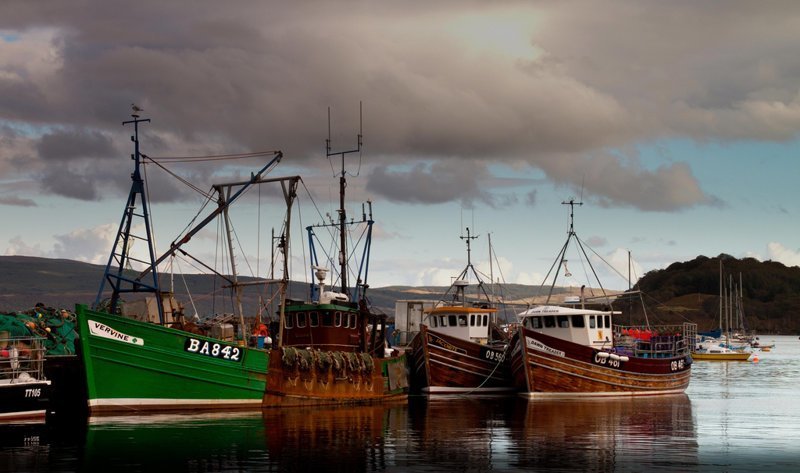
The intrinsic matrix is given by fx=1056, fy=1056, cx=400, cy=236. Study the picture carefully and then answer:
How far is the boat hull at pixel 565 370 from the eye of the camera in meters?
50.0

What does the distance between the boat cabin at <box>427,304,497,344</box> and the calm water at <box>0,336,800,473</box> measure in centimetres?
1039

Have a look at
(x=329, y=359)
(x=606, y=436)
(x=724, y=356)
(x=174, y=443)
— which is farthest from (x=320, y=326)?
(x=724, y=356)

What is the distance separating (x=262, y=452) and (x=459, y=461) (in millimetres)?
5300

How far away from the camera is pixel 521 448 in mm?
30062

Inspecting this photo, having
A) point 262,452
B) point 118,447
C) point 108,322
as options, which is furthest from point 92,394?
point 262,452

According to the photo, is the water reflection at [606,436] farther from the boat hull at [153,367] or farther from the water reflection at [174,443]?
the boat hull at [153,367]

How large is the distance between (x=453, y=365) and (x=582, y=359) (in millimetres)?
6383

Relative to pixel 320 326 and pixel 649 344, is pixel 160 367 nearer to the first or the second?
pixel 320 326

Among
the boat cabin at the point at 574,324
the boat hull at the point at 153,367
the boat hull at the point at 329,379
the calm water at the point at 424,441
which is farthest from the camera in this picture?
the boat cabin at the point at 574,324

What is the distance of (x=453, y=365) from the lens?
52.7 metres

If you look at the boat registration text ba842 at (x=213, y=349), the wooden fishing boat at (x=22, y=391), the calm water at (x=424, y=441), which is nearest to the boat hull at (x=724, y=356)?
the calm water at (x=424, y=441)

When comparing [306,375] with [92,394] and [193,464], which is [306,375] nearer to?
[92,394]

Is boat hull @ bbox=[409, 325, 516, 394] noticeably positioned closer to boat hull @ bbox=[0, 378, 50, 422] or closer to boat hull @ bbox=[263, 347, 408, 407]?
boat hull @ bbox=[263, 347, 408, 407]

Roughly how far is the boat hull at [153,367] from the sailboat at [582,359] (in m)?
16.2
